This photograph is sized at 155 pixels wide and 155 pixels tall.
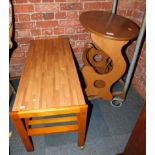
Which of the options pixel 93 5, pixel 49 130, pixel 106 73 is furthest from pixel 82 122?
pixel 93 5

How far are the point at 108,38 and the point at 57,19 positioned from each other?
754 mm

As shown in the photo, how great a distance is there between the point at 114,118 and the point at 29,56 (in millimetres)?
1075

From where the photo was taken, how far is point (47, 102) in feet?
3.62

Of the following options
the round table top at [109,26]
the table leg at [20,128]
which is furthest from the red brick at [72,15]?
the table leg at [20,128]

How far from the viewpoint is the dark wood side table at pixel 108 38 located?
130 centimetres

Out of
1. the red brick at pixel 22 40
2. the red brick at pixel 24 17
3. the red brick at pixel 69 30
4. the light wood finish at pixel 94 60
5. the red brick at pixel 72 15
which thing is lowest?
the light wood finish at pixel 94 60

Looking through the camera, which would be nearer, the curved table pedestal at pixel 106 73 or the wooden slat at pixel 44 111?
the wooden slat at pixel 44 111

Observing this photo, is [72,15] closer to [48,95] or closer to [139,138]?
[48,95]

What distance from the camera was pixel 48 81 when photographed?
1.27 metres

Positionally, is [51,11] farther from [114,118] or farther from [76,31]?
[114,118]

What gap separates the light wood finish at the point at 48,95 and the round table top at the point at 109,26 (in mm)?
368

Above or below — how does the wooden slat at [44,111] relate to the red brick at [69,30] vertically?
below

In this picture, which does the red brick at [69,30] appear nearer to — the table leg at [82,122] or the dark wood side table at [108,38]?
the dark wood side table at [108,38]
